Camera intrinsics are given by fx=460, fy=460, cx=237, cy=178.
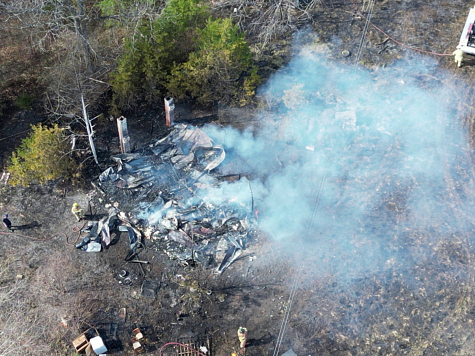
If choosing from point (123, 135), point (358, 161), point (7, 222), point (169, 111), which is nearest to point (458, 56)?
point (358, 161)

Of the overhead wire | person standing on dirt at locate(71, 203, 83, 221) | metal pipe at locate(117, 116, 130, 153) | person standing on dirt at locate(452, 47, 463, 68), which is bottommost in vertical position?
the overhead wire

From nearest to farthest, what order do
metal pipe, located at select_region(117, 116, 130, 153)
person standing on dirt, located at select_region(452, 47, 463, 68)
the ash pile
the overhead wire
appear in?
the overhead wire, the ash pile, metal pipe, located at select_region(117, 116, 130, 153), person standing on dirt, located at select_region(452, 47, 463, 68)

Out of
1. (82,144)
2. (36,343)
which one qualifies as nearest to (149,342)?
(36,343)

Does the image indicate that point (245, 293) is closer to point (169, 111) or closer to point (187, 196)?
point (187, 196)

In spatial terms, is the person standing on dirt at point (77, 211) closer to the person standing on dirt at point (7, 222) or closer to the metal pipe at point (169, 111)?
the person standing on dirt at point (7, 222)

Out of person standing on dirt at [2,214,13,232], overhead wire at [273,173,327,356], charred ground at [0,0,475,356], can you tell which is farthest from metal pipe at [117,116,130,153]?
overhead wire at [273,173,327,356]

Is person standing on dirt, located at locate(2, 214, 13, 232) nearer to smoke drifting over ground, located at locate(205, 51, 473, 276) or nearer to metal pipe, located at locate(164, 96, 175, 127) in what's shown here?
metal pipe, located at locate(164, 96, 175, 127)

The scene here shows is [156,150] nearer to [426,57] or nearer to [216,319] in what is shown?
[216,319]
